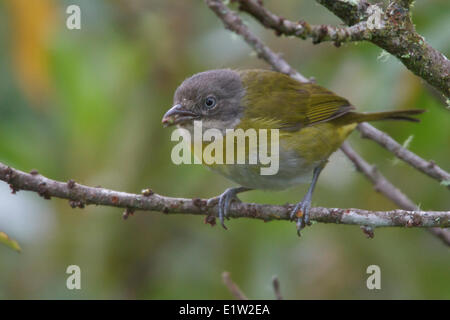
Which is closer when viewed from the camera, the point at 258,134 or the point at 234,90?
the point at 258,134

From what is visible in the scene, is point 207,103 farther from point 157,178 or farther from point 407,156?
point 407,156

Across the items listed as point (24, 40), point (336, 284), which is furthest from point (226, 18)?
point (336, 284)

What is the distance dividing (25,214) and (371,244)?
243cm

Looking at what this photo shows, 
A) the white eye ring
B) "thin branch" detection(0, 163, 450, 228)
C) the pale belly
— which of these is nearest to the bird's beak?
the white eye ring

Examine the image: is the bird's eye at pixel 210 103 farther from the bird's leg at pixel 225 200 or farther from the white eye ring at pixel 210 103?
the bird's leg at pixel 225 200

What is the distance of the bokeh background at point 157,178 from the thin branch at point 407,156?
0.60 meters

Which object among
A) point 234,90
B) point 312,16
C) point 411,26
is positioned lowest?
point 411,26

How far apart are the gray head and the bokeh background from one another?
413mm

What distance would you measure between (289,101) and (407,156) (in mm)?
1144

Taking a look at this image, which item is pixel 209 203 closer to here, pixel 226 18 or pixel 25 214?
pixel 226 18

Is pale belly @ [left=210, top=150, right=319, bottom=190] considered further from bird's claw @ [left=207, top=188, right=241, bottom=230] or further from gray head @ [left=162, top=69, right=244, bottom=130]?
gray head @ [left=162, top=69, right=244, bottom=130]

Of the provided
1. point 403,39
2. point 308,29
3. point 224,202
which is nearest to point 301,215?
point 224,202

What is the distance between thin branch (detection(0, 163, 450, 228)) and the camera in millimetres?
2551

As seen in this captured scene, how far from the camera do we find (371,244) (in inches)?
177
